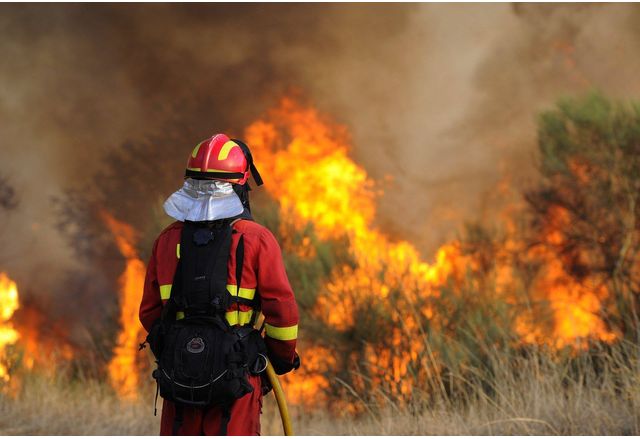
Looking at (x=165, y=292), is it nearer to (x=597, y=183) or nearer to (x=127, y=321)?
(x=127, y=321)

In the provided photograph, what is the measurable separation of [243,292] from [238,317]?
11cm

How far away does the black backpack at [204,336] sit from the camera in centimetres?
328

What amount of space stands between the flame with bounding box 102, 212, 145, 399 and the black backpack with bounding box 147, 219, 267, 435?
17.7ft

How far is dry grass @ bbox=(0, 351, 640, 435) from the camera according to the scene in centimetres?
536

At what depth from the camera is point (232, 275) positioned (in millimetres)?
3379

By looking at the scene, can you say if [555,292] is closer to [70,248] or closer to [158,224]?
[158,224]

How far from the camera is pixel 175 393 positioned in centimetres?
333

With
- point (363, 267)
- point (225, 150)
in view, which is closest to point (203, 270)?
point (225, 150)

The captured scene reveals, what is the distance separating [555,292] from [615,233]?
6.18ft

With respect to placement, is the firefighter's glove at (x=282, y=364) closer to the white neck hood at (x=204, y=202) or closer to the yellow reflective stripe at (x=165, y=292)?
the yellow reflective stripe at (x=165, y=292)

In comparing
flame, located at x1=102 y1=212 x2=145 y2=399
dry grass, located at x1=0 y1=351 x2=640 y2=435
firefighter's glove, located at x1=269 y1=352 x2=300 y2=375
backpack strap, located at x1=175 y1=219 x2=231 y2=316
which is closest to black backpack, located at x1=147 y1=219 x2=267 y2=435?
backpack strap, located at x1=175 y1=219 x2=231 y2=316

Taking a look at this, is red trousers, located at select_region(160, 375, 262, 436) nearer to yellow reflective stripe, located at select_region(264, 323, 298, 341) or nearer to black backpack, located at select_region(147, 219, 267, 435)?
black backpack, located at select_region(147, 219, 267, 435)

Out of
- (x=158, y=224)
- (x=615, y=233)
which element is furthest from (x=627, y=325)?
(x=158, y=224)

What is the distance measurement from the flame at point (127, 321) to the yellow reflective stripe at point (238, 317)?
543 centimetres
